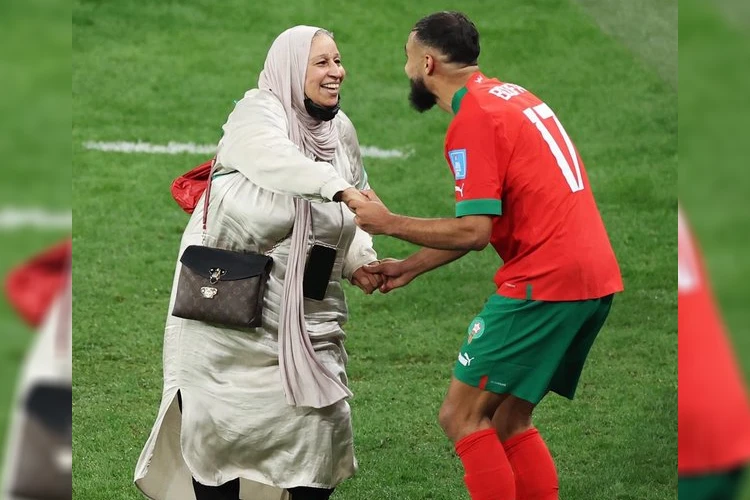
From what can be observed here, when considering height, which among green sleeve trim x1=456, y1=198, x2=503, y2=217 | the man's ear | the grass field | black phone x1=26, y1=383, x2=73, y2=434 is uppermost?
the man's ear

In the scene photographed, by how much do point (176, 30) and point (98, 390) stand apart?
4649mm


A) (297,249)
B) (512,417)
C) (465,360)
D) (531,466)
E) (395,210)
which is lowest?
(395,210)

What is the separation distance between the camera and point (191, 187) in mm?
3857

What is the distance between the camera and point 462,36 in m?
3.57

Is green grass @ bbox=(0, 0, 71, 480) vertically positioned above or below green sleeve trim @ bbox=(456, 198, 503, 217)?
above

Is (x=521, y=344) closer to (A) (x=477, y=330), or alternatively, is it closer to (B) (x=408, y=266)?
(A) (x=477, y=330)

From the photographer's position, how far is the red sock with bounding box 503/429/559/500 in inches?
147

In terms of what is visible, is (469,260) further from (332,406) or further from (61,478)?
(61,478)

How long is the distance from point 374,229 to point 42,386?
2168 mm

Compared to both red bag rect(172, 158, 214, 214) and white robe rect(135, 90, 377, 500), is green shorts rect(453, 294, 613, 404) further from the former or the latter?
red bag rect(172, 158, 214, 214)

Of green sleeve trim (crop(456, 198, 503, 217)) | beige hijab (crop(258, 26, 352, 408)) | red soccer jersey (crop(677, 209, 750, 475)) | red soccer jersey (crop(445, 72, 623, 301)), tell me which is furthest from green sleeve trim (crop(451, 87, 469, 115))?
red soccer jersey (crop(677, 209, 750, 475))

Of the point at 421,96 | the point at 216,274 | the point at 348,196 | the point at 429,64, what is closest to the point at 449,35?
the point at 429,64

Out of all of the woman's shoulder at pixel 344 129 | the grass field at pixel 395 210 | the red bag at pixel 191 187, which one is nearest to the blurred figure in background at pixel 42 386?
the red bag at pixel 191 187

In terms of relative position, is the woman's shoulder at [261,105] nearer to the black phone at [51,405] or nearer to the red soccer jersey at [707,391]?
the black phone at [51,405]
